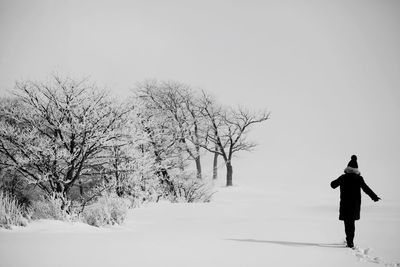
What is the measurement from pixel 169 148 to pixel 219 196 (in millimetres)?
8126

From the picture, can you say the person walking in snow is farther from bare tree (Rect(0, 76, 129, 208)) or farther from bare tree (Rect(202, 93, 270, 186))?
bare tree (Rect(202, 93, 270, 186))

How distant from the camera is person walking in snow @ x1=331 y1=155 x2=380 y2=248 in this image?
343 inches

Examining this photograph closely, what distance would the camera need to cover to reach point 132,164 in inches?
704

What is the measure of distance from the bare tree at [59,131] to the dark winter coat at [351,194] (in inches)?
390

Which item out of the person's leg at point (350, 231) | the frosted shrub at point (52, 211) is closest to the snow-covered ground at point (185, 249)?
the person's leg at point (350, 231)

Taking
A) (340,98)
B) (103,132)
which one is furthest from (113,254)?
(340,98)

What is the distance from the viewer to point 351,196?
894cm

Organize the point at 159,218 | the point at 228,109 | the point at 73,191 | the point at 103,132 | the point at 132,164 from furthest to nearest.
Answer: the point at 228,109 < the point at 73,191 < the point at 132,164 < the point at 103,132 < the point at 159,218

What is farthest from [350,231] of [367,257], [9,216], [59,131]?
[59,131]

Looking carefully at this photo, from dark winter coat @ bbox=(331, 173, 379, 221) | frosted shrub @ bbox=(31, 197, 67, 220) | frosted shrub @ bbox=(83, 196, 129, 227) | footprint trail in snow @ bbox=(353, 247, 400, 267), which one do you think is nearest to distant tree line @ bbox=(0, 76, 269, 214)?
frosted shrub @ bbox=(31, 197, 67, 220)

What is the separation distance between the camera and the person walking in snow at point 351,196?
28.6ft

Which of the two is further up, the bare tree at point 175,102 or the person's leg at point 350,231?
the bare tree at point 175,102

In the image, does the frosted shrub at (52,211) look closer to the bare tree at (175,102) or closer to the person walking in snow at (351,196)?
the person walking in snow at (351,196)

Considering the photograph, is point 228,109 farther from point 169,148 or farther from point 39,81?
point 39,81
